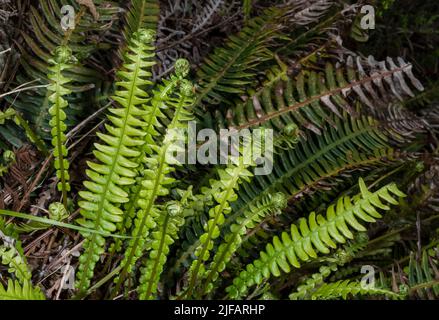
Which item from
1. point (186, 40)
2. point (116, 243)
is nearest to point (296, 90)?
point (186, 40)

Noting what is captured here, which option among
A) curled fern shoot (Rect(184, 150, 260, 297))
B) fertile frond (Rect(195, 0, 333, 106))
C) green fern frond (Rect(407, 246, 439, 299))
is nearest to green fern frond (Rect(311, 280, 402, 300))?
green fern frond (Rect(407, 246, 439, 299))

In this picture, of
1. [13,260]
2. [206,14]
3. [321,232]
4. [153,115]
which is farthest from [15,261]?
[206,14]

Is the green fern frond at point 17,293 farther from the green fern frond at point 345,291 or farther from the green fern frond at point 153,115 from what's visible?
the green fern frond at point 345,291

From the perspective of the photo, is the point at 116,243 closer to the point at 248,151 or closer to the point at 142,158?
the point at 142,158

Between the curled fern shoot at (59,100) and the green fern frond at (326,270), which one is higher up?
the curled fern shoot at (59,100)

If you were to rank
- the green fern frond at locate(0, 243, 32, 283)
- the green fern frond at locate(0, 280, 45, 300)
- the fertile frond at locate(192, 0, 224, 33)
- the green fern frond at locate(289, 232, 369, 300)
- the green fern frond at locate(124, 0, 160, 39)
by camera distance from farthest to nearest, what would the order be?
the fertile frond at locate(192, 0, 224, 33), the green fern frond at locate(124, 0, 160, 39), the green fern frond at locate(289, 232, 369, 300), the green fern frond at locate(0, 243, 32, 283), the green fern frond at locate(0, 280, 45, 300)

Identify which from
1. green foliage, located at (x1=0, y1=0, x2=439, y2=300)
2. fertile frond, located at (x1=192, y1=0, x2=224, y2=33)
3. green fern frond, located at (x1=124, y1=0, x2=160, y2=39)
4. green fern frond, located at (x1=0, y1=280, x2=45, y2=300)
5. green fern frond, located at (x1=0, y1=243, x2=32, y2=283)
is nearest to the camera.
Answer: green fern frond, located at (x1=0, y1=280, x2=45, y2=300)

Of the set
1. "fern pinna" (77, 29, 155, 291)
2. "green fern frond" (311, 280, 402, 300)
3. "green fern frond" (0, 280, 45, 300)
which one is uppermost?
"fern pinna" (77, 29, 155, 291)

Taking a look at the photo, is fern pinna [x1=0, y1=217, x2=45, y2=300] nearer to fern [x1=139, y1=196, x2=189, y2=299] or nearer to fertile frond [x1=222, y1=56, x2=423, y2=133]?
fern [x1=139, y1=196, x2=189, y2=299]

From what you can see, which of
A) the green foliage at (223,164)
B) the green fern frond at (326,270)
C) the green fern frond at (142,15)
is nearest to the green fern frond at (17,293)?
the green foliage at (223,164)

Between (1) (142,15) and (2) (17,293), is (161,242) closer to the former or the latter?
(2) (17,293)

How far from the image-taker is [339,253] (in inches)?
50.9

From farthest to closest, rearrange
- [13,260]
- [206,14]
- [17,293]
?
[206,14] < [13,260] < [17,293]

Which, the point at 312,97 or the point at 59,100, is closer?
the point at 59,100
